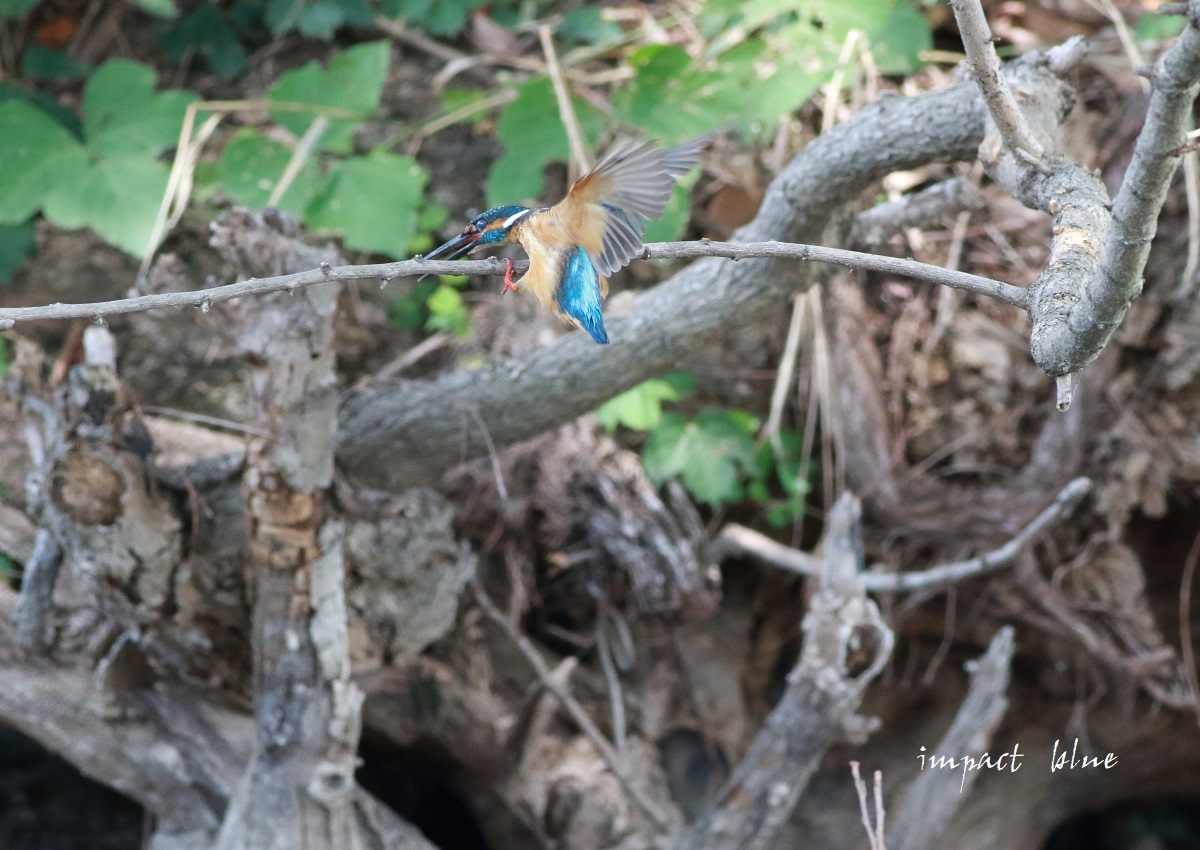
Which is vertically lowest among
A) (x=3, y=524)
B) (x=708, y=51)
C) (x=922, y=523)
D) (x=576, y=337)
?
(x=922, y=523)

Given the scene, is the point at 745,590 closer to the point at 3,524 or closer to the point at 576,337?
the point at 576,337

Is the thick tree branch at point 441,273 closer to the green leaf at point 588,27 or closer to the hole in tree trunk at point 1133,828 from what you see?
the green leaf at point 588,27

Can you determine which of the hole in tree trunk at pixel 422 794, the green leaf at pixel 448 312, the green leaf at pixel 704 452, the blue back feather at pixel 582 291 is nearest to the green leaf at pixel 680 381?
the green leaf at pixel 704 452

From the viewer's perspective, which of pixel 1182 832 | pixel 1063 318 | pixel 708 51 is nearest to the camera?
pixel 1063 318

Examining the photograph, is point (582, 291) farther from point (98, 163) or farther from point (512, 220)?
point (98, 163)

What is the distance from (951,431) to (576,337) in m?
1.32

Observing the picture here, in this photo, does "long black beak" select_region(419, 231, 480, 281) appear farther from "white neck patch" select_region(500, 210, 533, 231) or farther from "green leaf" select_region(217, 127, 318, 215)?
"green leaf" select_region(217, 127, 318, 215)

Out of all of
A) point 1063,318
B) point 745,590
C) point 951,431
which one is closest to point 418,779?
point 745,590

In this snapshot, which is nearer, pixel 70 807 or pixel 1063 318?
pixel 1063 318

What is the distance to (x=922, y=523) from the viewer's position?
2.62 m

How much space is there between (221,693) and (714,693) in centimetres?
129

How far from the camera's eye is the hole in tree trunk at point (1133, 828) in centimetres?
362

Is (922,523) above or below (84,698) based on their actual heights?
below

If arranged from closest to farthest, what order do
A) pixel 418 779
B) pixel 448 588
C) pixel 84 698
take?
pixel 84 698
pixel 448 588
pixel 418 779
